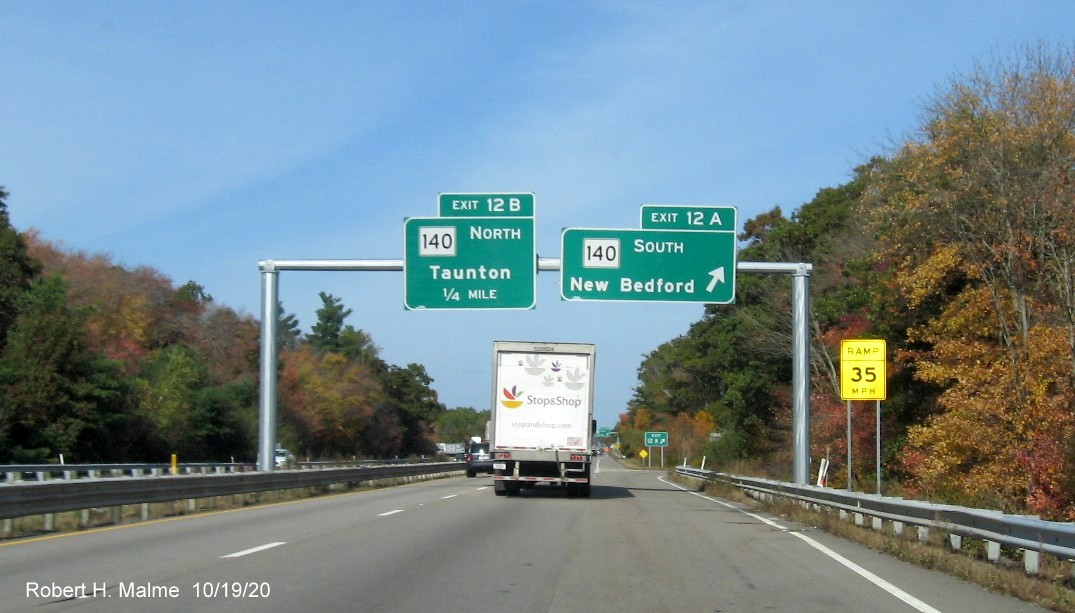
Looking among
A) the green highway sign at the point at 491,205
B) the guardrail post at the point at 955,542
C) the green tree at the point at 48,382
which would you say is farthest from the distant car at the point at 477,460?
the guardrail post at the point at 955,542

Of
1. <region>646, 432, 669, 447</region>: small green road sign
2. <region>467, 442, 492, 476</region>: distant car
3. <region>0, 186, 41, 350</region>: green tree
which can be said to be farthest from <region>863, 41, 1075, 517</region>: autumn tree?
<region>646, 432, 669, 447</region>: small green road sign

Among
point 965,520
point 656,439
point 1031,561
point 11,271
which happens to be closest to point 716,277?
point 965,520

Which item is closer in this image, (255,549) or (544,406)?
(255,549)

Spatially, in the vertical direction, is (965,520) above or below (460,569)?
above

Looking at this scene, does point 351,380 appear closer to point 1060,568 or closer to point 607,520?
point 607,520

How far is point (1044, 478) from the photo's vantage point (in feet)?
80.9

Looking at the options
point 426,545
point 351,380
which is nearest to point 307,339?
point 351,380

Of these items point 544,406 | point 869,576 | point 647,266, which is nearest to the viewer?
point 869,576

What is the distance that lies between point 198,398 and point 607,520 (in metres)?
51.4

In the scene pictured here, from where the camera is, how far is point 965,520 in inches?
522

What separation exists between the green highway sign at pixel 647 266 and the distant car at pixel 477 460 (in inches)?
1244

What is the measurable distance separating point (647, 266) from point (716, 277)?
5.37ft

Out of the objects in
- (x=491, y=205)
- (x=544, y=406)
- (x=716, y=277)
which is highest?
(x=491, y=205)

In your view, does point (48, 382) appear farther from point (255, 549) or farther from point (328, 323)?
point (328, 323)
